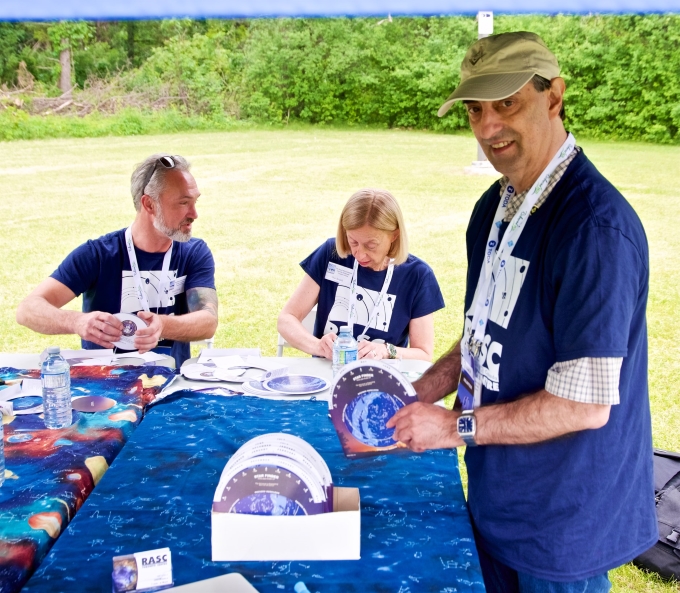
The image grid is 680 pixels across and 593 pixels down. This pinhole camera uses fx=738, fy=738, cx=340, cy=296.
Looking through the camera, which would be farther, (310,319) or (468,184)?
(468,184)

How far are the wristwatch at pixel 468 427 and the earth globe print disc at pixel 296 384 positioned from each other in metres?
1.14

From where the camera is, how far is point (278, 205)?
45.8 feet

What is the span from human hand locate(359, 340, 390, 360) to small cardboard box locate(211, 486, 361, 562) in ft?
5.03

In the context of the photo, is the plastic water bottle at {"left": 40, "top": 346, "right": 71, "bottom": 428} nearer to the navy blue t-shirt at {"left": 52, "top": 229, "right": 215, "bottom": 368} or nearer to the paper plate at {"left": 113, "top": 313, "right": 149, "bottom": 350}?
the paper plate at {"left": 113, "top": 313, "right": 149, "bottom": 350}

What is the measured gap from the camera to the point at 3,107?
16.1m

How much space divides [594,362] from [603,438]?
0.22 m

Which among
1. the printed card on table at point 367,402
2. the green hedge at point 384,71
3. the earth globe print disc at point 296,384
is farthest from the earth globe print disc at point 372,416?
the green hedge at point 384,71

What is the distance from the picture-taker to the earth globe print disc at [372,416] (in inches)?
69.3

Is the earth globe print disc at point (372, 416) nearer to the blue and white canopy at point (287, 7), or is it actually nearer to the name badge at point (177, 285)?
the blue and white canopy at point (287, 7)

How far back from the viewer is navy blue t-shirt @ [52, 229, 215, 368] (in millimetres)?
3332

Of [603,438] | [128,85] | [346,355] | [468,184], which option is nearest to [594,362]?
[603,438]

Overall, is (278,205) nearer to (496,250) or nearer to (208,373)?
(208,373)

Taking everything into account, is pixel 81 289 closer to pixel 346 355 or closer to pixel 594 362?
pixel 346 355

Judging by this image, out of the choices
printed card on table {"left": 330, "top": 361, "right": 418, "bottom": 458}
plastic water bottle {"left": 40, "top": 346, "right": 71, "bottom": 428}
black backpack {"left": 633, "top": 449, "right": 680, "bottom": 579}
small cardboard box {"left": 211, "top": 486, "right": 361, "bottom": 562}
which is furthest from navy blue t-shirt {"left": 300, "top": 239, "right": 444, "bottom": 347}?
small cardboard box {"left": 211, "top": 486, "right": 361, "bottom": 562}
